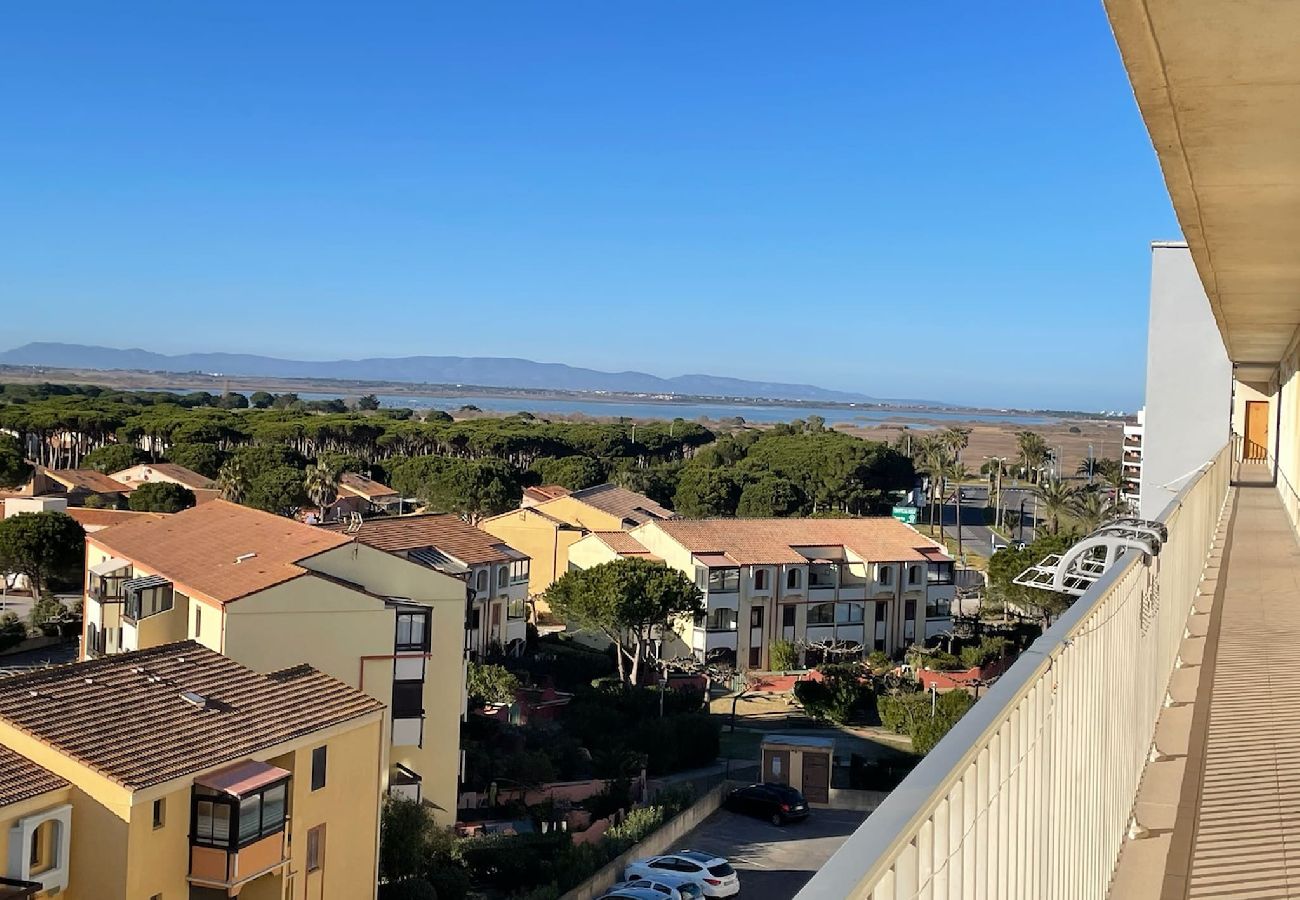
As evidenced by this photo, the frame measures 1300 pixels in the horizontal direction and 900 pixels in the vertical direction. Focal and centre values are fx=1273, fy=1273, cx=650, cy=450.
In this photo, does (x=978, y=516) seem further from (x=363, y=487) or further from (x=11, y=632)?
(x=11, y=632)

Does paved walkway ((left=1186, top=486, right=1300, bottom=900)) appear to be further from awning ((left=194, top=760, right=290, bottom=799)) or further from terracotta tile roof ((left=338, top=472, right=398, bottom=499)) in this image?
terracotta tile roof ((left=338, top=472, right=398, bottom=499))

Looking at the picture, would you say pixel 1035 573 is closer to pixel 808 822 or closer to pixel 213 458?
pixel 808 822

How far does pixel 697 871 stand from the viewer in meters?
17.2

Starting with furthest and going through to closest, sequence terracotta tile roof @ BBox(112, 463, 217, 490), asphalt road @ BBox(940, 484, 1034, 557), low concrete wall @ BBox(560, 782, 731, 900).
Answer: asphalt road @ BBox(940, 484, 1034, 557) < terracotta tile roof @ BBox(112, 463, 217, 490) < low concrete wall @ BBox(560, 782, 731, 900)

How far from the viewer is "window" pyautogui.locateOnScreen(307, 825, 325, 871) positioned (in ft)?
49.7

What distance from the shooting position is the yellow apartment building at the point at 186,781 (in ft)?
41.0

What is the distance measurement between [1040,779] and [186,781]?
12.8 m

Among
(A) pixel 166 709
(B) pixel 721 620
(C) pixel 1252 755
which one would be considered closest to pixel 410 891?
(A) pixel 166 709

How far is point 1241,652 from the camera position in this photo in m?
5.11

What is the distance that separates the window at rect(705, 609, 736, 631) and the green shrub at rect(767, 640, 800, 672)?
140 centimetres

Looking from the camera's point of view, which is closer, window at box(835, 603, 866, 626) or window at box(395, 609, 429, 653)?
window at box(395, 609, 429, 653)

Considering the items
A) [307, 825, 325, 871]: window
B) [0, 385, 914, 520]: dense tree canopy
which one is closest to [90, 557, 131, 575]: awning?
[307, 825, 325, 871]: window

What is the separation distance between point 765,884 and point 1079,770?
668 inches

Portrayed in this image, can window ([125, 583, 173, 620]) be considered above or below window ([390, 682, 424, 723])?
above
